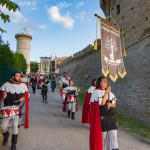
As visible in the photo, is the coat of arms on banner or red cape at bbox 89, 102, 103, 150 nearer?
red cape at bbox 89, 102, 103, 150

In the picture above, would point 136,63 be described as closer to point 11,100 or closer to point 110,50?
point 110,50

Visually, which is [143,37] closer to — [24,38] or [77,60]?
[77,60]

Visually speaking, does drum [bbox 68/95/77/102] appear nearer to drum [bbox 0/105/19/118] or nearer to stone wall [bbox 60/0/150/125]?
drum [bbox 0/105/19/118]

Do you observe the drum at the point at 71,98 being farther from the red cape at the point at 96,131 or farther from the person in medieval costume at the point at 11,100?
the red cape at the point at 96,131

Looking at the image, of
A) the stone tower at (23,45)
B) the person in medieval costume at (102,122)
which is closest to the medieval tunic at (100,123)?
the person in medieval costume at (102,122)

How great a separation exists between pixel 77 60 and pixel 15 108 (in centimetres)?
2693

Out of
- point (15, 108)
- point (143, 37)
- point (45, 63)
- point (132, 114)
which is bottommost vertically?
point (132, 114)

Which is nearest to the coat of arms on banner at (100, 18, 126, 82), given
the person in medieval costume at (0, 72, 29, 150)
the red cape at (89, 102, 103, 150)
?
the red cape at (89, 102, 103, 150)

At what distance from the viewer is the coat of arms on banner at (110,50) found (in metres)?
3.97

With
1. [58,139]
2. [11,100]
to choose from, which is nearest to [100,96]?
[58,139]

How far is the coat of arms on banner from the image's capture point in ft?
13.0

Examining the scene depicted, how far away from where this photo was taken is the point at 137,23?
39.5ft

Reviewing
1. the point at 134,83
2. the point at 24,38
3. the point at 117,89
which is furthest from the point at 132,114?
the point at 24,38

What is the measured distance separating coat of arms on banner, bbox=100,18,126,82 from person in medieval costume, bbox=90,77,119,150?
851mm
